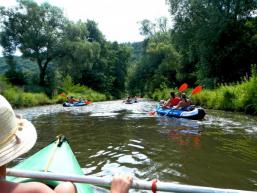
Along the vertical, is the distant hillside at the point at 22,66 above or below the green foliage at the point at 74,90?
above

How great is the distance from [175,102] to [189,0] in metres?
14.9

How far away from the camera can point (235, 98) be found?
17.0 metres

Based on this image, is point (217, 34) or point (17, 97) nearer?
point (17, 97)

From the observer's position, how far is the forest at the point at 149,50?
88.5ft

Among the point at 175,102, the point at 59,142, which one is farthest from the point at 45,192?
the point at 175,102

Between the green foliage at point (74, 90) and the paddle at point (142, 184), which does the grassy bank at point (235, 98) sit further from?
the green foliage at point (74, 90)

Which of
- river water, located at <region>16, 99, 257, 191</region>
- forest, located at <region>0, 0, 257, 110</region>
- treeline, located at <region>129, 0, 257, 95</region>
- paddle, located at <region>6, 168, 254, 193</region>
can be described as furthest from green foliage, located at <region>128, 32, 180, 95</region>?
paddle, located at <region>6, 168, 254, 193</region>

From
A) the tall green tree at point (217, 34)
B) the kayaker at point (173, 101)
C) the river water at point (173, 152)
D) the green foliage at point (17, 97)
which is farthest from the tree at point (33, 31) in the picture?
the river water at point (173, 152)

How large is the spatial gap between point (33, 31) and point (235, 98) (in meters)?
24.8

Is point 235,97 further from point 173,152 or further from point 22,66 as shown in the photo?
point 22,66

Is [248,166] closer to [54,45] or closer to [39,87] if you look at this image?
[39,87]

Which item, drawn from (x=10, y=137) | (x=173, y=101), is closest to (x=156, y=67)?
(x=173, y=101)

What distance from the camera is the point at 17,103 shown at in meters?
24.7

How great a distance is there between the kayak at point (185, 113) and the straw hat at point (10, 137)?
462 inches
